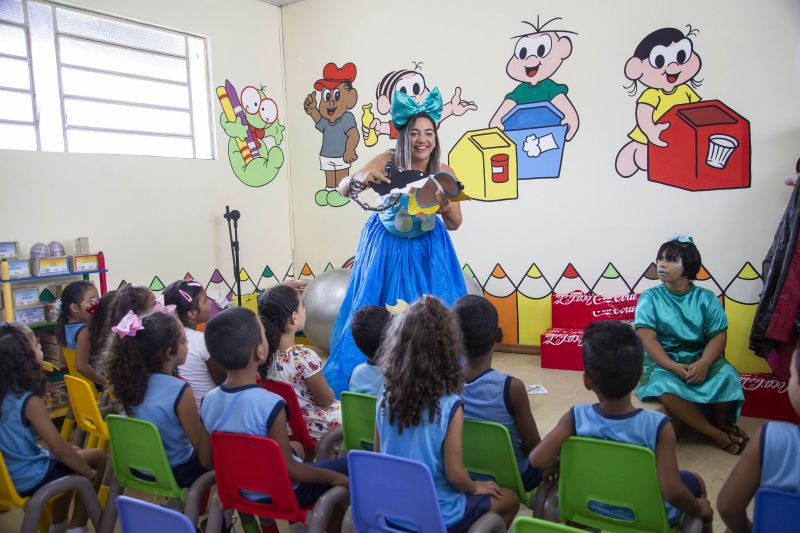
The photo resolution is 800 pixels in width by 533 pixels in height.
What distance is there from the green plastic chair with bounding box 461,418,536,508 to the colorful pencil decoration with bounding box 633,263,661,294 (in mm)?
2933

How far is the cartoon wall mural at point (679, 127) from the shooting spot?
13.0 feet

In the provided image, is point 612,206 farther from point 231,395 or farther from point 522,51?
point 231,395

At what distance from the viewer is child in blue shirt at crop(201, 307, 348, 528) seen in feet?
5.86

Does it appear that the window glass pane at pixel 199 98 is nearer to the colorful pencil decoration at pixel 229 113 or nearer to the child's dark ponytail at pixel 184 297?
the colorful pencil decoration at pixel 229 113

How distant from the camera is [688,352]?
Result: 10.5 feet

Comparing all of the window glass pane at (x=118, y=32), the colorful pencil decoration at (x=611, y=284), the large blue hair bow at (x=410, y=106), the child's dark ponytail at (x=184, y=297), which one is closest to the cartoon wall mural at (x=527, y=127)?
the colorful pencil decoration at (x=611, y=284)

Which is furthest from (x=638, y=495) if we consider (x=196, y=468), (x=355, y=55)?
(x=355, y=55)

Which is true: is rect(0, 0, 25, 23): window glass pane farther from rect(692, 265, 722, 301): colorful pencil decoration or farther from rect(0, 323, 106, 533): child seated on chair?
rect(692, 265, 722, 301): colorful pencil decoration

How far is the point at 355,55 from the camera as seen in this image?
559cm

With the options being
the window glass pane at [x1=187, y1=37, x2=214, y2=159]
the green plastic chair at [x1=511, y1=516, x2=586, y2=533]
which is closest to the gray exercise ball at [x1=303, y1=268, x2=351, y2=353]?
the window glass pane at [x1=187, y1=37, x2=214, y2=159]

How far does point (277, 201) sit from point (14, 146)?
7.40 ft

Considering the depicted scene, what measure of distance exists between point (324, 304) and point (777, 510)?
11.9 feet

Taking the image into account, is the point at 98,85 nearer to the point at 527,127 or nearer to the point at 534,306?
the point at 527,127

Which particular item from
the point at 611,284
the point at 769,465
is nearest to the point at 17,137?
the point at 611,284
